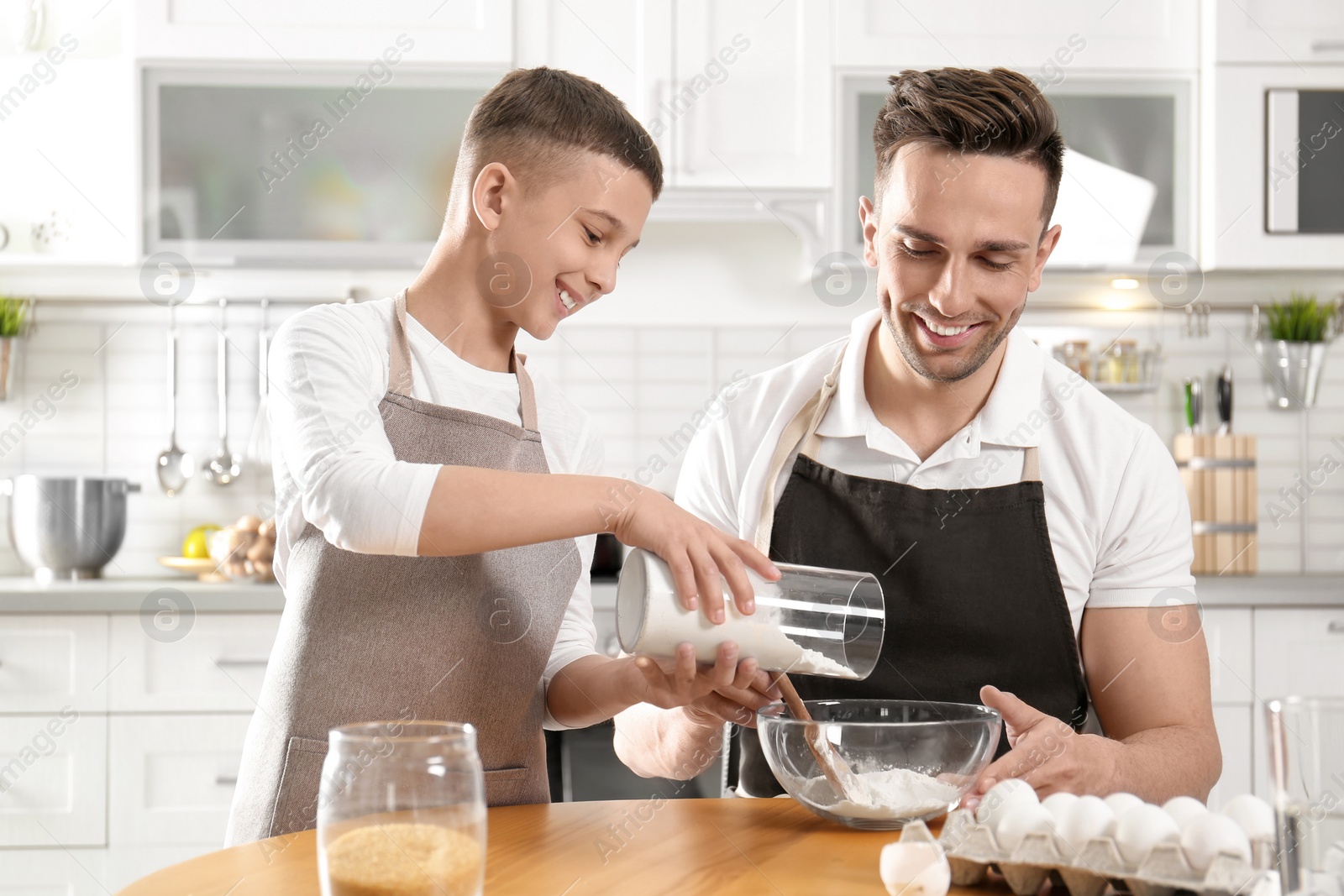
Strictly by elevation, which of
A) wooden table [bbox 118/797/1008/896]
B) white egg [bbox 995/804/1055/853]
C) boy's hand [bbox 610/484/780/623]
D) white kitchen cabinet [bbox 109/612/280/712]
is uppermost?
boy's hand [bbox 610/484/780/623]

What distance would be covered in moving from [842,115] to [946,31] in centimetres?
32

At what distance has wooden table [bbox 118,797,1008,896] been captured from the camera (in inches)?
32.4

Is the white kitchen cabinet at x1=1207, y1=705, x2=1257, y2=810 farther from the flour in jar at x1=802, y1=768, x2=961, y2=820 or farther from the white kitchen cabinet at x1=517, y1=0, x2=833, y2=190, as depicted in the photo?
the flour in jar at x1=802, y1=768, x2=961, y2=820

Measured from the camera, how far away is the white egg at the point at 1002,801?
2.62 feet

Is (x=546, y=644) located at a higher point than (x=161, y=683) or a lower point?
higher

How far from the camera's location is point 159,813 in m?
2.43

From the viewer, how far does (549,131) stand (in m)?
1.27

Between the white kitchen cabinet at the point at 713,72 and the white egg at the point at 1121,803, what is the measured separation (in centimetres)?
215

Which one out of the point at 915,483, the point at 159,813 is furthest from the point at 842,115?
the point at 159,813

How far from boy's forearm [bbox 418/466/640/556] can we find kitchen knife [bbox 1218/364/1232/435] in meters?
2.50

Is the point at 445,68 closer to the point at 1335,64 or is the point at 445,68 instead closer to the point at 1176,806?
the point at 1335,64

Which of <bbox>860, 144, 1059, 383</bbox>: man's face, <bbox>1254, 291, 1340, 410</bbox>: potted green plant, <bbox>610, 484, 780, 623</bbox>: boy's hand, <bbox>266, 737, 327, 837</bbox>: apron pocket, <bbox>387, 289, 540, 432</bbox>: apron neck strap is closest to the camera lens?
<bbox>610, 484, 780, 623</bbox>: boy's hand

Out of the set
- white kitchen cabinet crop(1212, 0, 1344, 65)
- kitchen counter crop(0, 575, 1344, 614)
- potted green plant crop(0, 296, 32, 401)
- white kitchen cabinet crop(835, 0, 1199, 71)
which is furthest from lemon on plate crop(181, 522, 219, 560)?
white kitchen cabinet crop(1212, 0, 1344, 65)

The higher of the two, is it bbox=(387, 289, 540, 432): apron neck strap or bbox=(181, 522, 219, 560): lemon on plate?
bbox=(387, 289, 540, 432): apron neck strap
